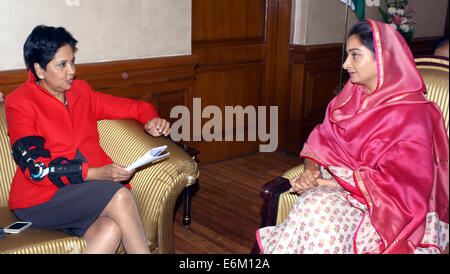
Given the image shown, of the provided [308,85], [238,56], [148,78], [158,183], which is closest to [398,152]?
[158,183]

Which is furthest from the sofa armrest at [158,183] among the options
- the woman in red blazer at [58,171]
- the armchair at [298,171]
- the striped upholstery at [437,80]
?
the striped upholstery at [437,80]

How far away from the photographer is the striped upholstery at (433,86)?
1935 mm

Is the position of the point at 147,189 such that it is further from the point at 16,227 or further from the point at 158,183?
the point at 16,227

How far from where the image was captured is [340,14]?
429cm

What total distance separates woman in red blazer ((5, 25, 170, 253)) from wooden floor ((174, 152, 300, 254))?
77 cm

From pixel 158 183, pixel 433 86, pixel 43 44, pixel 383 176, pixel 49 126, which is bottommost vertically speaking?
pixel 158 183

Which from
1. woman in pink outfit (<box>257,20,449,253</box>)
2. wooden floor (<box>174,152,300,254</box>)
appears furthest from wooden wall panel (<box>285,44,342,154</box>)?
woman in pink outfit (<box>257,20,449,253</box>)

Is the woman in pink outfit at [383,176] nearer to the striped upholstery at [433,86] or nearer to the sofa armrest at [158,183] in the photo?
the striped upholstery at [433,86]

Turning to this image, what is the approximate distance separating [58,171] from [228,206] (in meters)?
1.55

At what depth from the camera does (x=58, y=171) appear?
1892mm

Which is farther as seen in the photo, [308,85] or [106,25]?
[308,85]

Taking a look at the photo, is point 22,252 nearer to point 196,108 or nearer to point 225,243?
point 225,243

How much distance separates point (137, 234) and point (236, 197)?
149 centimetres
